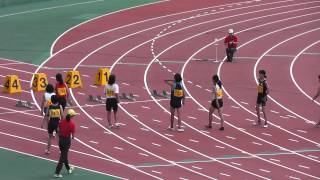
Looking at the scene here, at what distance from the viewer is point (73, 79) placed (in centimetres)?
3250

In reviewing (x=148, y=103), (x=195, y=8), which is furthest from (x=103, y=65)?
(x=195, y=8)

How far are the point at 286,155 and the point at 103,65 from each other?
12.8 m

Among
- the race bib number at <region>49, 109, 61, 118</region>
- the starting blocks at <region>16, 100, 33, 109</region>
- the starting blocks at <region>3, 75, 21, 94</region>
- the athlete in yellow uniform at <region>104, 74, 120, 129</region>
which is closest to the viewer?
the race bib number at <region>49, 109, 61, 118</region>

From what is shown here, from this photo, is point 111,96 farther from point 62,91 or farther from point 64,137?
point 64,137

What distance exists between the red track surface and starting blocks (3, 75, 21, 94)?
0.23 metres

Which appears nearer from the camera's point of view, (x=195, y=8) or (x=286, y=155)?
(x=286, y=155)

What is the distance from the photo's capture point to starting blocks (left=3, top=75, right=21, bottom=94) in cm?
3192

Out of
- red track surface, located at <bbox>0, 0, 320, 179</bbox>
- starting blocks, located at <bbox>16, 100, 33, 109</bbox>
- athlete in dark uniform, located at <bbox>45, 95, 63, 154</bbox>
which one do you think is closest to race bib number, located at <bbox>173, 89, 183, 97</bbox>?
red track surface, located at <bbox>0, 0, 320, 179</bbox>

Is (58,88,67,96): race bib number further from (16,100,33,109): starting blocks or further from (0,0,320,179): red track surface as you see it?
(16,100,33,109): starting blocks

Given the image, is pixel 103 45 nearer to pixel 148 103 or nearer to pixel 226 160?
pixel 148 103

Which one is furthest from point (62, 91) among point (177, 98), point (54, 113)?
point (177, 98)

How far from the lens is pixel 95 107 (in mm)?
30344

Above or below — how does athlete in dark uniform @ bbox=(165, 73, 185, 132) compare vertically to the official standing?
above

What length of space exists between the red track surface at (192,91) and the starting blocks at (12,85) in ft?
0.75
